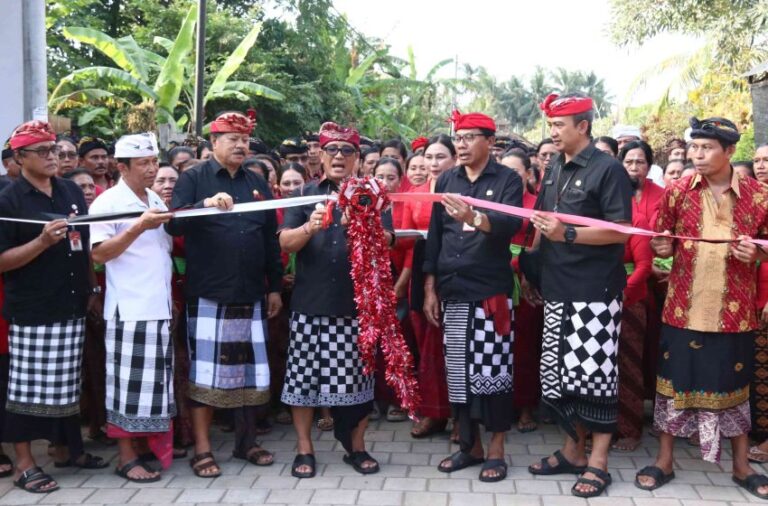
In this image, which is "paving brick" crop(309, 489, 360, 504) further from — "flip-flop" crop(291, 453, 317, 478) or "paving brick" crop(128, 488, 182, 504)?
"paving brick" crop(128, 488, 182, 504)

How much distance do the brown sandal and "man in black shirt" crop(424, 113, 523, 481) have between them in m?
1.47

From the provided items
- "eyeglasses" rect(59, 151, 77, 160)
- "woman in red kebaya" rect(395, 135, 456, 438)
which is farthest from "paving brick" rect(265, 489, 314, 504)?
"eyeglasses" rect(59, 151, 77, 160)

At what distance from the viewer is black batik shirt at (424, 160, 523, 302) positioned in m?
4.88

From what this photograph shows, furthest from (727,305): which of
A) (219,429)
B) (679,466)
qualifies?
(219,429)

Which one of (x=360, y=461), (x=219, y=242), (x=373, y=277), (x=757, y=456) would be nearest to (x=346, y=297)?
(x=373, y=277)

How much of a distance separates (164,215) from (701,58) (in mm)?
20794

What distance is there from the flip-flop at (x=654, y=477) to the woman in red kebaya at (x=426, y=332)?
1461 mm

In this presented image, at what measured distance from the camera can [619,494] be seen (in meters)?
4.65

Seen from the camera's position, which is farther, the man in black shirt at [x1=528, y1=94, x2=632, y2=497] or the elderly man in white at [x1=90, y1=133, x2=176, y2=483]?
the elderly man in white at [x1=90, y1=133, x2=176, y2=483]

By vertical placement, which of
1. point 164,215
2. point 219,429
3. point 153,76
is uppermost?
point 153,76

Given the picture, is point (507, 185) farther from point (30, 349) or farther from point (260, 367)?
point (30, 349)

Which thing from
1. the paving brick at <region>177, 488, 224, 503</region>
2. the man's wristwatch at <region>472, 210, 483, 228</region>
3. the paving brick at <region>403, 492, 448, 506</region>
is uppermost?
the man's wristwatch at <region>472, 210, 483, 228</region>

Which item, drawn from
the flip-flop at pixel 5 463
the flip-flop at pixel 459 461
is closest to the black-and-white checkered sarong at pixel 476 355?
the flip-flop at pixel 459 461

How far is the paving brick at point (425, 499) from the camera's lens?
4.51m
